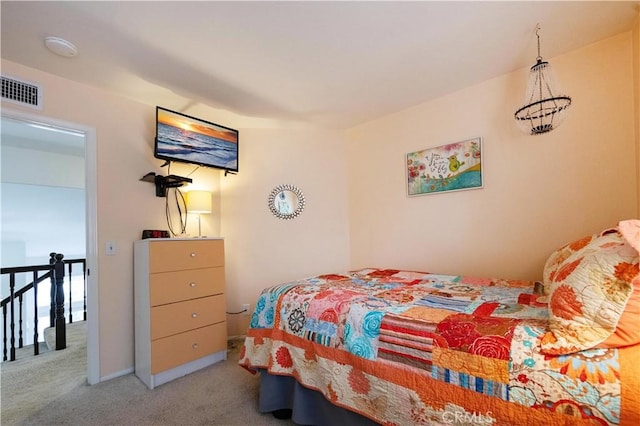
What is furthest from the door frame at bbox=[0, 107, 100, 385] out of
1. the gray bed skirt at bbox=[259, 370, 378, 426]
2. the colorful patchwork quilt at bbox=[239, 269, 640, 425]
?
the gray bed skirt at bbox=[259, 370, 378, 426]

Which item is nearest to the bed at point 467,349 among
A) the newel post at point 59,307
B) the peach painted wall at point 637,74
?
the peach painted wall at point 637,74

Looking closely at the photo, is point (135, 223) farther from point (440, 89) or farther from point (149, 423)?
point (440, 89)

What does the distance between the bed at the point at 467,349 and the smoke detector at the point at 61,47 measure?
204 centimetres

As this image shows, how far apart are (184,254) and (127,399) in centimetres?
104

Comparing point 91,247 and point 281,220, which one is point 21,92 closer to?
point 91,247

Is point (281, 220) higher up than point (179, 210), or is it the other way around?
point (179, 210)

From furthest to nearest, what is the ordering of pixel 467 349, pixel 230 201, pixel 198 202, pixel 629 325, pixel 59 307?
pixel 230 201, pixel 59 307, pixel 198 202, pixel 467 349, pixel 629 325

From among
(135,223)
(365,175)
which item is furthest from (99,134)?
(365,175)

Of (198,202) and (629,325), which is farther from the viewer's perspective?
(198,202)

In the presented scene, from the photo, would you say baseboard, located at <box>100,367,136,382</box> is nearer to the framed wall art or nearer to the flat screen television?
the flat screen television

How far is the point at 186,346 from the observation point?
2.31m

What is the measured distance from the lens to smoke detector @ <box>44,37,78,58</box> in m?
1.76

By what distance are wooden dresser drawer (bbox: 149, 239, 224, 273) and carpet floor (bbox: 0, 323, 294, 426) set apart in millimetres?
867

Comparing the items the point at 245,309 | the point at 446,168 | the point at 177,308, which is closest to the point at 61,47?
the point at 177,308
